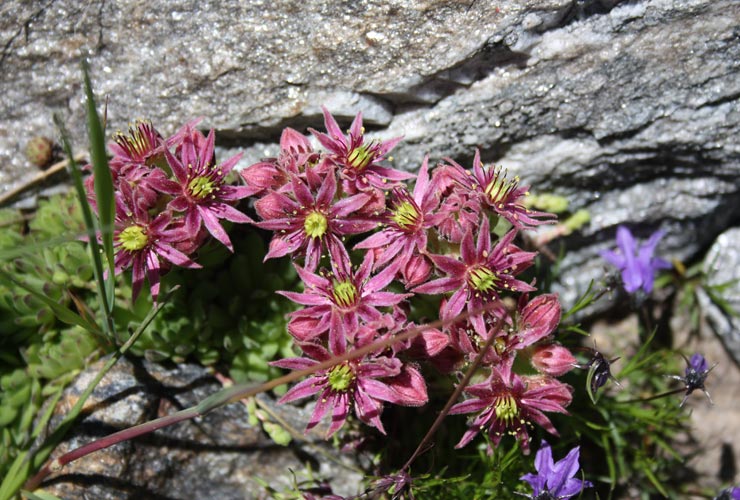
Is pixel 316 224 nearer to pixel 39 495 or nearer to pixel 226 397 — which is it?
pixel 226 397

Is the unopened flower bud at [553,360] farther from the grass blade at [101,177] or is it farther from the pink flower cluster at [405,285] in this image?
the grass blade at [101,177]

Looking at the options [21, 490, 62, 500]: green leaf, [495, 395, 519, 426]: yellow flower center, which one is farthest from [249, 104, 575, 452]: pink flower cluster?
[21, 490, 62, 500]: green leaf

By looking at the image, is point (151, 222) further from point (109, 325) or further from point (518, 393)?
point (518, 393)

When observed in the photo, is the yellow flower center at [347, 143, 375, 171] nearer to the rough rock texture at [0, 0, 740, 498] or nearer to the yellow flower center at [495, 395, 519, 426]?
the rough rock texture at [0, 0, 740, 498]

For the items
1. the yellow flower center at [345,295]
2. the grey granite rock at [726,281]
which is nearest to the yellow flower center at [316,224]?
the yellow flower center at [345,295]

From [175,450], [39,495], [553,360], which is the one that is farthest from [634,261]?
[39,495]
